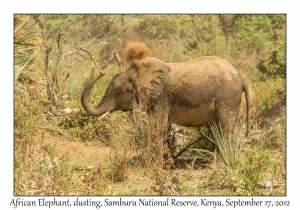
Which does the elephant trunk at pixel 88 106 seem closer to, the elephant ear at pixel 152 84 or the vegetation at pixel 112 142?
the vegetation at pixel 112 142

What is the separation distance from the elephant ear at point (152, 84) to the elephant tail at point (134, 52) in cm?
29

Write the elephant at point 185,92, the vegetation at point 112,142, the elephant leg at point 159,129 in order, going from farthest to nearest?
the elephant at point 185,92
the elephant leg at point 159,129
the vegetation at point 112,142

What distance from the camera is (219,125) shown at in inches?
369

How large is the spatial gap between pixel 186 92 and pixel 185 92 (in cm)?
2

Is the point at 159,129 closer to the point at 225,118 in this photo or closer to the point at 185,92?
the point at 185,92

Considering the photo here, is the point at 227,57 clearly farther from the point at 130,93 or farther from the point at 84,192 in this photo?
the point at 84,192

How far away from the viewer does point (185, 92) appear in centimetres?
931

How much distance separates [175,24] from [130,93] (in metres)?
15.4

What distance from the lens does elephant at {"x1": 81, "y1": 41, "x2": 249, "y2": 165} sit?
9266 mm

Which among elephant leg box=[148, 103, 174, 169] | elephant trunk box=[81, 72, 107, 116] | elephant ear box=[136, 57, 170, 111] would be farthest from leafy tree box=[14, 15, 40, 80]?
elephant leg box=[148, 103, 174, 169]

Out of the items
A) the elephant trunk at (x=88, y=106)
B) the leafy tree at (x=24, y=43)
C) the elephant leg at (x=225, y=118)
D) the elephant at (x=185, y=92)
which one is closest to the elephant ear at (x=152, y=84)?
the elephant at (x=185, y=92)

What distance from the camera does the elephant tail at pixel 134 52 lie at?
31.7 ft

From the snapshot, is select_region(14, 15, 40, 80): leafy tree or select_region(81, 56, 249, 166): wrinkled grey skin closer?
select_region(81, 56, 249, 166): wrinkled grey skin

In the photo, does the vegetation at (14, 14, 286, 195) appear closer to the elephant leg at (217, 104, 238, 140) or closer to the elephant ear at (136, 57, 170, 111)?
the elephant leg at (217, 104, 238, 140)
